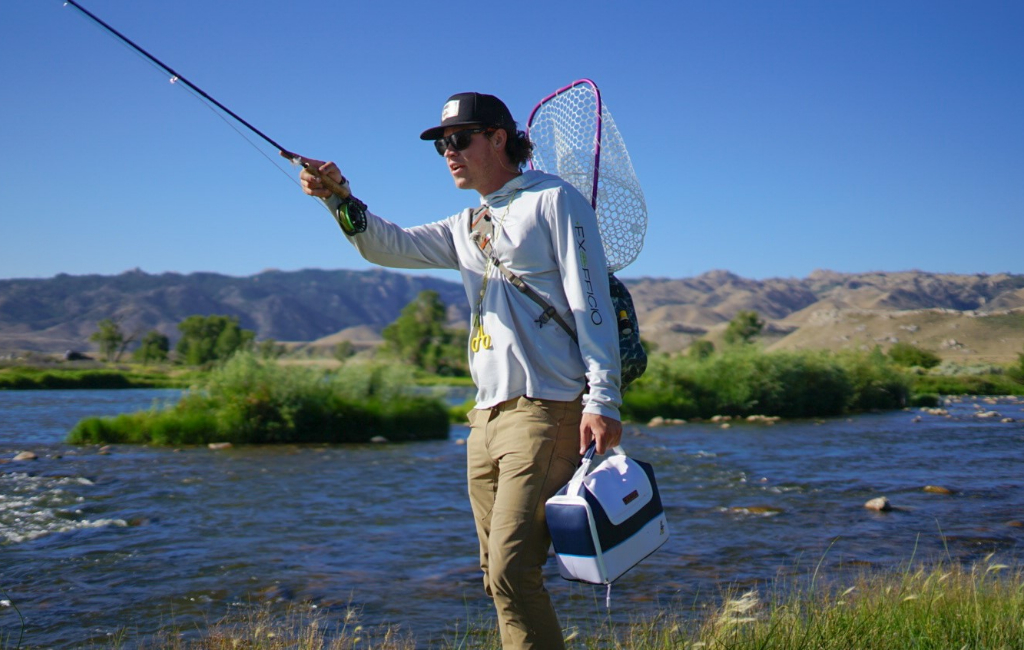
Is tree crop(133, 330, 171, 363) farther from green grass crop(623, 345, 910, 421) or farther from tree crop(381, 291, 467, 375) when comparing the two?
green grass crop(623, 345, 910, 421)

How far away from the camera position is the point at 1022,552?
9141 mm

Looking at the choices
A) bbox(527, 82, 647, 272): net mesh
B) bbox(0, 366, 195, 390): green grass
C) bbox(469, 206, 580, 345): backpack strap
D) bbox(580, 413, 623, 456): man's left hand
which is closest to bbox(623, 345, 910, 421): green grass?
bbox(0, 366, 195, 390): green grass

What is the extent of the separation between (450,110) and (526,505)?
56.0 inches

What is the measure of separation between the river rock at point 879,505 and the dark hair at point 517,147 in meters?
10.6

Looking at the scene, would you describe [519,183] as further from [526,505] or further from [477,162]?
[526,505]

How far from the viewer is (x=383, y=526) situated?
38.6ft

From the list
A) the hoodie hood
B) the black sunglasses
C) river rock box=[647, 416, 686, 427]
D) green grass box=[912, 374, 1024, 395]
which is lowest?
river rock box=[647, 416, 686, 427]

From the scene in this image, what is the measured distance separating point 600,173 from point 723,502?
1053 centimetres

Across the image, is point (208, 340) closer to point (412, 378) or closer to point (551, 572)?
point (412, 378)

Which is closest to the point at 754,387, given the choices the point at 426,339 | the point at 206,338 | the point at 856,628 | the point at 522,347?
the point at 856,628

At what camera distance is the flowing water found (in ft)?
25.1

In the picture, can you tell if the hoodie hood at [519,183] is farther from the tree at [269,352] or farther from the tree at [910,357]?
the tree at [910,357]

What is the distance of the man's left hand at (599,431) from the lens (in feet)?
9.08

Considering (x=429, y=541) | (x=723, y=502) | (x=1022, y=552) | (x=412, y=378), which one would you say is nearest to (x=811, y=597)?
(x=1022, y=552)
